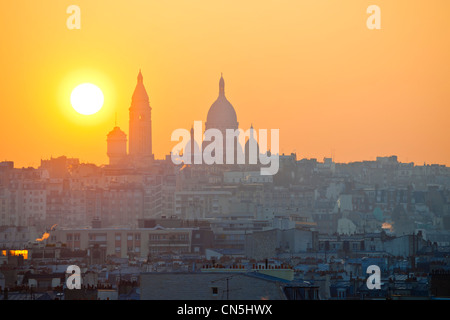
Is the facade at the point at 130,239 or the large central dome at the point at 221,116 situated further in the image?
the large central dome at the point at 221,116

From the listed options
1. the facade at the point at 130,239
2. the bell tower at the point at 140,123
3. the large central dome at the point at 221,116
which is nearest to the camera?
the facade at the point at 130,239

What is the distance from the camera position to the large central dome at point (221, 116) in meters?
160

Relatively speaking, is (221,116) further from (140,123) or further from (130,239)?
(130,239)

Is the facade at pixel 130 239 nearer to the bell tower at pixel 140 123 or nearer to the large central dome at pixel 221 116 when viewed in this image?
the bell tower at pixel 140 123

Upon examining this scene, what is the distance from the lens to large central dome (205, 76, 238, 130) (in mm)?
160500

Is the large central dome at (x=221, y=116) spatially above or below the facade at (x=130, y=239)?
above

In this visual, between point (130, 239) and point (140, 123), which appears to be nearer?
point (130, 239)

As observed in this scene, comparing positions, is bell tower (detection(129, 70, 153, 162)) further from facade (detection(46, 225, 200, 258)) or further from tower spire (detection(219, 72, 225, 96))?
facade (detection(46, 225, 200, 258))

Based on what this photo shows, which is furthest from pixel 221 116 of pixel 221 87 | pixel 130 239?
pixel 130 239

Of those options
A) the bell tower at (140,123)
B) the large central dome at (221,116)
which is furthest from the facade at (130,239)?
the large central dome at (221,116)

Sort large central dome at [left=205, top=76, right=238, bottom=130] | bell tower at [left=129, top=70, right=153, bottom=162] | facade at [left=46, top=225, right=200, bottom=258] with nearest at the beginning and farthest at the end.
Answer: facade at [left=46, top=225, right=200, bottom=258] → bell tower at [left=129, top=70, right=153, bottom=162] → large central dome at [left=205, top=76, right=238, bottom=130]

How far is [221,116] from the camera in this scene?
532 ft

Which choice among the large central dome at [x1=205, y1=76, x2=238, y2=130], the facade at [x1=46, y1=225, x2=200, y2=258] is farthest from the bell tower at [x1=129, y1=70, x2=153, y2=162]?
the facade at [x1=46, y1=225, x2=200, y2=258]
